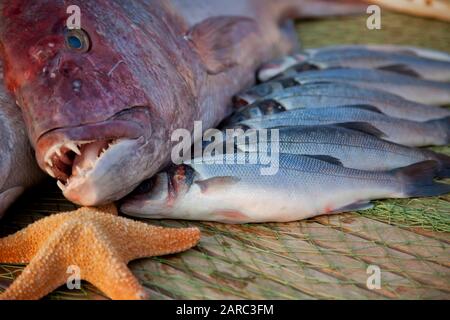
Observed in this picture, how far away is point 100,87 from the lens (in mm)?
2918

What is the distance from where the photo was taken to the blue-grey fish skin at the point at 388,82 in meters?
4.40

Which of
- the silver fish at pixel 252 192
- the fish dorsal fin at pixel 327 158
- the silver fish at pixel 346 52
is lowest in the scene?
the silver fish at pixel 252 192

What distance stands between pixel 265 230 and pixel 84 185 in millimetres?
953

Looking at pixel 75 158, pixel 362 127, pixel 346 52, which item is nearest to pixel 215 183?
pixel 75 158

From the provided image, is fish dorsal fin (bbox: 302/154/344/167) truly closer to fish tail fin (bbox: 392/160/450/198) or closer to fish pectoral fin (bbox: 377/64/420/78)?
fish tail fin (bbox: 392/160/450/198)

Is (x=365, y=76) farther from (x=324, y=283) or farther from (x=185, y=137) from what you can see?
(x=324, y=283)

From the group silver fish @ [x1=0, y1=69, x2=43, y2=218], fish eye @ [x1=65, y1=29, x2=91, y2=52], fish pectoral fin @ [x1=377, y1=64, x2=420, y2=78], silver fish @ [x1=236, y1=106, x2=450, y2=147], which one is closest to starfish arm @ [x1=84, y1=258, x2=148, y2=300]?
silver fish @ [x1=0, y1=69, x2=43, y2=218]

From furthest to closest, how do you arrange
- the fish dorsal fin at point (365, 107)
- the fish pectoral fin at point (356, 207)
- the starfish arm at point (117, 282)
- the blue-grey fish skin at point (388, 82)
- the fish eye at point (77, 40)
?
the blue-grey fish skin at point (388, 82) < the fish dorsal fin at point (365, 107) < the fish pectoral fin at point (356, 207) < the fish eye at point (77, 40) < the starfish arm at point (117, 282)

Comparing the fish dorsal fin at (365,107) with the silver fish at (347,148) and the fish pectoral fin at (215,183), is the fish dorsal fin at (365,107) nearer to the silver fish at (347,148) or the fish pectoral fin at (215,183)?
the silver fish at (347,148)

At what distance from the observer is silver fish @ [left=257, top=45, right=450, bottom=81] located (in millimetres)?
4648

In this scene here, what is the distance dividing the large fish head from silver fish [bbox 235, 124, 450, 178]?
27.4 inches

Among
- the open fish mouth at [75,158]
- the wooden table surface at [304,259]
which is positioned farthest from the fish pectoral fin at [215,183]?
the open fish mouth at [75,158]

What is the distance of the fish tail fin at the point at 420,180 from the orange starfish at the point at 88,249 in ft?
3.90
